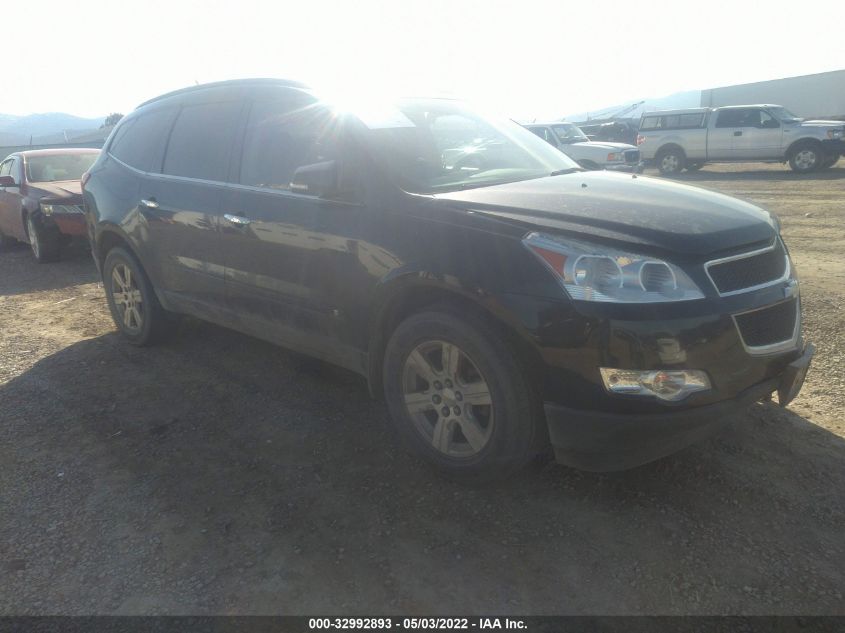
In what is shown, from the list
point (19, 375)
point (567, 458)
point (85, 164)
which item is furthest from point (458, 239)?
point (85, 164)

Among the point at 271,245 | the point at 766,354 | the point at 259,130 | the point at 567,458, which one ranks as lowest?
the point at 567,458

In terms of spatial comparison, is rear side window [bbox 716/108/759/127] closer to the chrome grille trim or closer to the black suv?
the black suv

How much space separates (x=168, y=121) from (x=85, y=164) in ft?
21.4

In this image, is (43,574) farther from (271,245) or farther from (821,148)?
(821,148)

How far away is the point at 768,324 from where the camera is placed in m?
2.67

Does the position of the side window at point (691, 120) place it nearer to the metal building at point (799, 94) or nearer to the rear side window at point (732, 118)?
the rear side window at point (732, 118)

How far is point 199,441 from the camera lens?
11.9 feet

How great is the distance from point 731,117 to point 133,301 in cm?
1810

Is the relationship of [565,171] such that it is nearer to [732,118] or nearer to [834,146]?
[834,146]

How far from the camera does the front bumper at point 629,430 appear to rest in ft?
8.14

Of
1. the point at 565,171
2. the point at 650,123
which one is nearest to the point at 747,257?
the point at 565,171

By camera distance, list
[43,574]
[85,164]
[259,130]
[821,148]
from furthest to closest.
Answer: [821,148] → [85,164] → [259,130] → [43,574]

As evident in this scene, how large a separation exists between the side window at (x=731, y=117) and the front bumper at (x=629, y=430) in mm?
18165

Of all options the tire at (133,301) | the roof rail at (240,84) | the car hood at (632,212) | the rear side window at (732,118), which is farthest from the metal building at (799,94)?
the tire at (133,301)
